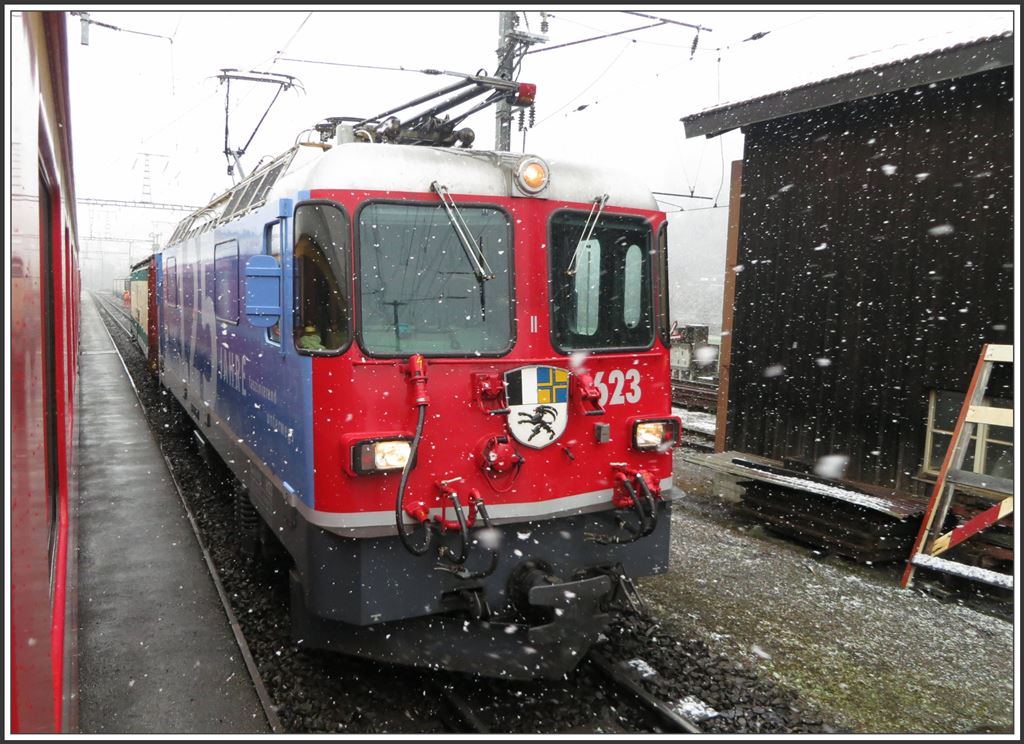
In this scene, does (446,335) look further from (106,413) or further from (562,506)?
(106,413)

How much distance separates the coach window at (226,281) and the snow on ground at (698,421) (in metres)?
7.84

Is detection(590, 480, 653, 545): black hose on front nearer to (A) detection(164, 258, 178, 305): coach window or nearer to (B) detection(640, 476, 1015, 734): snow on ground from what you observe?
(B) detection(640, 476, 1015, 734): snow on ground

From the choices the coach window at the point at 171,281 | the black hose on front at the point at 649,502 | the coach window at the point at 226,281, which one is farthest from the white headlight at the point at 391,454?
the coach window at the point at 171,281

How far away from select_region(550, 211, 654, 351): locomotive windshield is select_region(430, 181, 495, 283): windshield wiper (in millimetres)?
443

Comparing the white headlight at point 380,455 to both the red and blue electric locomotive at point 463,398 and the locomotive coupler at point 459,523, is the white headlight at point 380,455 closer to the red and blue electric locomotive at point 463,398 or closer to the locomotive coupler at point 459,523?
the red and blue electric locomotive at point 463,398

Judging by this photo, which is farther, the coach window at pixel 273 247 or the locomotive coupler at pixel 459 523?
the coach window at pixel 273 247

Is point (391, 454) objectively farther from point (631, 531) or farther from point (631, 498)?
point (631, 531)

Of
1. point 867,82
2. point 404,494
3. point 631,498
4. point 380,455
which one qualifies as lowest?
point 631,498

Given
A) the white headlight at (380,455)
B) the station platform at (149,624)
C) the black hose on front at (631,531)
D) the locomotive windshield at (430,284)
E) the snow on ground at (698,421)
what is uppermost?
the locomotive windshield at (430,284)

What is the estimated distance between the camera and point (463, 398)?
4.11 m

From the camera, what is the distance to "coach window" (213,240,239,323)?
5617 millimetres

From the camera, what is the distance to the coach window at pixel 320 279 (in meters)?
3.90

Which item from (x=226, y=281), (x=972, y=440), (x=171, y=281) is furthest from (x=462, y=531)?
(x=171, y=281)

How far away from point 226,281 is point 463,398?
115 inches
